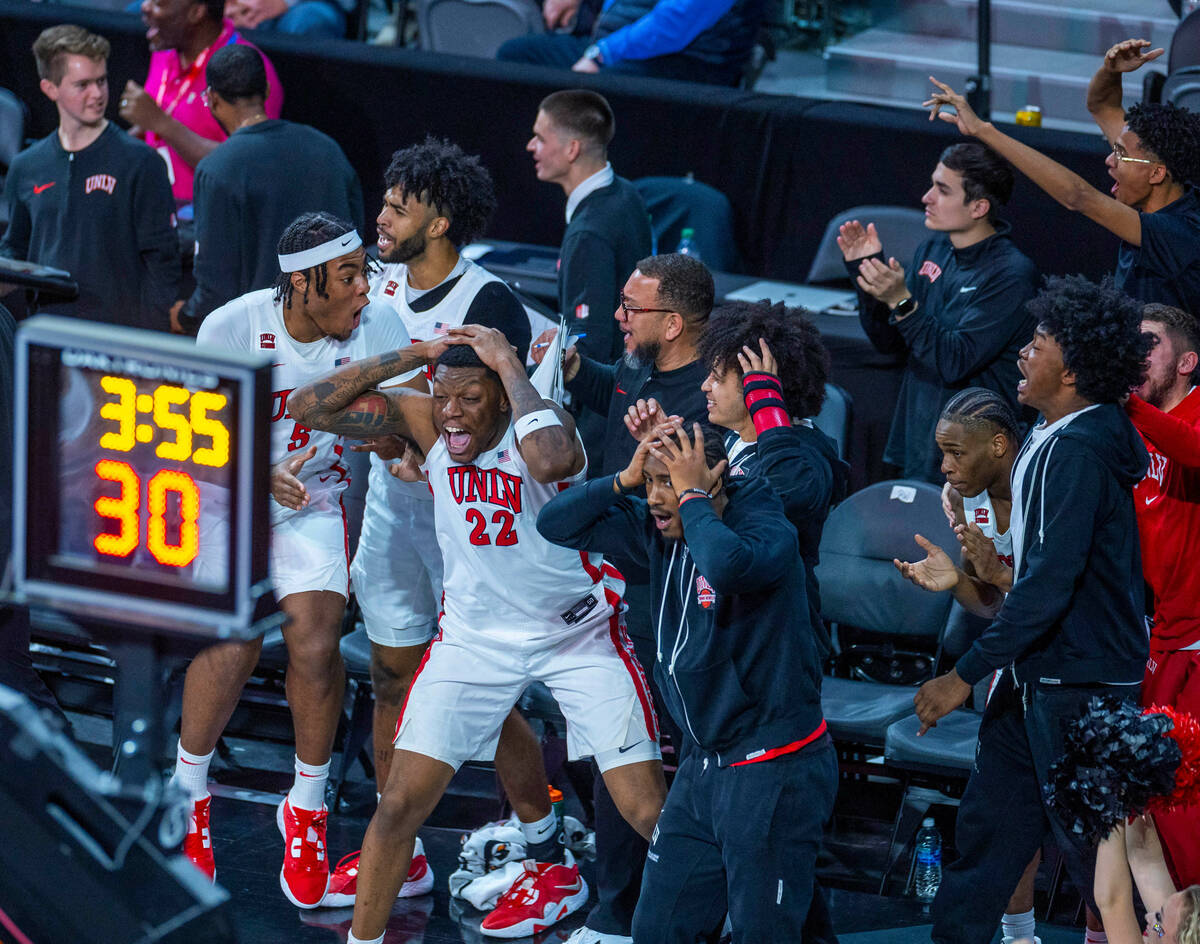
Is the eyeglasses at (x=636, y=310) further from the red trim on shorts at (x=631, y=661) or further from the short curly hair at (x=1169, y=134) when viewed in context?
the short curly hair at (x=1169, y=134)

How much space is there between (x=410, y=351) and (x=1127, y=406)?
1940 mm

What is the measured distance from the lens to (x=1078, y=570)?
389cm

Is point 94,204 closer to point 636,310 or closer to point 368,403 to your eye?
point 368,403

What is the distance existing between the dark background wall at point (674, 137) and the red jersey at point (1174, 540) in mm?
2792

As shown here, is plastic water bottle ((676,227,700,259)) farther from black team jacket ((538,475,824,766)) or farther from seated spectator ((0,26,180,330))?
black team jacket ((538,475,824,766))

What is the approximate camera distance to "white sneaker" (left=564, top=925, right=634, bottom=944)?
452cm

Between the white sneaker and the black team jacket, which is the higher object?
the black team jacket

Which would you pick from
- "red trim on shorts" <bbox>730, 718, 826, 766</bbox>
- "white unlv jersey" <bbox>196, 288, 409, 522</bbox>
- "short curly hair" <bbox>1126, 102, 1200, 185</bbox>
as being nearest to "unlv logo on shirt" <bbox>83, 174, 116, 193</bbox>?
"white unlv jersey" <bbox>196, 288, 409, 522</bbox>

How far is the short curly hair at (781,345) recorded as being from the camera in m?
4.02

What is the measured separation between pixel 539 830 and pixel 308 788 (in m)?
0.71

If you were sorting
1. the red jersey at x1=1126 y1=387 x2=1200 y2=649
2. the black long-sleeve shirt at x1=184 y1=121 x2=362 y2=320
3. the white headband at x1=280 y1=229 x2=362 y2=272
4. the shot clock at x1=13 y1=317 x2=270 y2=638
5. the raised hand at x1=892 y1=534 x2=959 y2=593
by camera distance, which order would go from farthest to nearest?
the black long-sleeve shirt at x1=184 y1=121 x2=362 y2=320
the white headband at x1=280 y1=229 x2=362 y2=272
the red jersey at x1=1126 y1=387 x2=1200 y2=649
the raised hand at x1=892 y1=534 x2=959 y2=593
the shot clock at x1=13 y1=317 x2=270 y2=638

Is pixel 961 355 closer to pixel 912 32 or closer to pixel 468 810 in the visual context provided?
pixel 468 810

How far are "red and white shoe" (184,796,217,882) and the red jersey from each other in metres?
2.82

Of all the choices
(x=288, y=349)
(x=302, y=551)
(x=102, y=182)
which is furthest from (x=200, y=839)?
(x=102, y=182)
